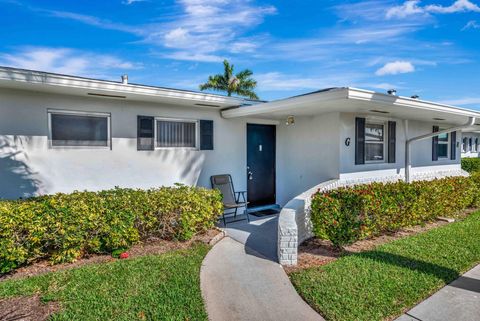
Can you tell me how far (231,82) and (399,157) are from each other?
65.6ft

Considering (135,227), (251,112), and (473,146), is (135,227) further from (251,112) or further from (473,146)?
(473,146)

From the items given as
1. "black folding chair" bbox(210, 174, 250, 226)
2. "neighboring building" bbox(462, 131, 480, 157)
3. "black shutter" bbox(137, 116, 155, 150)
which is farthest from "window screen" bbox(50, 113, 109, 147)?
"neighboring building" bbox(462, 131, 480, 157)

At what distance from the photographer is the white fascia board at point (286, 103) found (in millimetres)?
5167

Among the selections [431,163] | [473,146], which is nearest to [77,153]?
[431,163]

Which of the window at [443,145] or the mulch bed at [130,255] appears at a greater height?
the window at [443,145]

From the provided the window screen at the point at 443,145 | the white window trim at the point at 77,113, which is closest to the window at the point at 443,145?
the window screen at the point at 443,145

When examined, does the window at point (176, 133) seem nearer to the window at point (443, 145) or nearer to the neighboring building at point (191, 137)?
the neighboring building at point (191, 137)

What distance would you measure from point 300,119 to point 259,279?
5.14 metres

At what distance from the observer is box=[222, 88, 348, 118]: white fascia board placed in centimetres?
517

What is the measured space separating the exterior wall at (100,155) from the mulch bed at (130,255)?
1764mm

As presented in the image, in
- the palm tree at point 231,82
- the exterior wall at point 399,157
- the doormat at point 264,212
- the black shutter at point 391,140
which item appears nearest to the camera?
the exterior wall at point 399,157

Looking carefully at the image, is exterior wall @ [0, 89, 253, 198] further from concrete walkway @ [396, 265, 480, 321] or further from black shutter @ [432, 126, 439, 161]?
black shutter @ [432, 126, 439, 161]

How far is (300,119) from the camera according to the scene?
8188 mm

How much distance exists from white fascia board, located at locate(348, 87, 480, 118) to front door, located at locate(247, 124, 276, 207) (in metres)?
3.52
